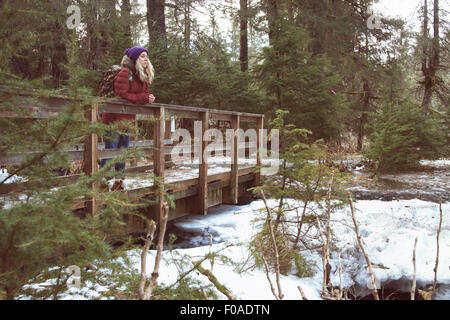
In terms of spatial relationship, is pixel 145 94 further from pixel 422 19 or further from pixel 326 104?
pixel 422 19

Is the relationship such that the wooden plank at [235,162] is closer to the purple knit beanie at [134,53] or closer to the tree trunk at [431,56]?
the purple knit beanie at [134,53]

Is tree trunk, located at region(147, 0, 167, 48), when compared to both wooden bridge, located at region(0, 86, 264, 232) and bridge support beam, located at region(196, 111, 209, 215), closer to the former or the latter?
wooden bridge, located at region(0, 86, 264, 232)

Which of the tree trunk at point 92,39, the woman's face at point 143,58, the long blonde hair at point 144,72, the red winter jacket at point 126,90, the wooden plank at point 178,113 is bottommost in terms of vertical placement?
the wooden plank at point 178,113

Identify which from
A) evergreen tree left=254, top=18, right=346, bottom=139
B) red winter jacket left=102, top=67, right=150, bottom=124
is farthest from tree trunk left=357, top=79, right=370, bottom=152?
red winter jacket left=102, top=67, right=150, bottom=124

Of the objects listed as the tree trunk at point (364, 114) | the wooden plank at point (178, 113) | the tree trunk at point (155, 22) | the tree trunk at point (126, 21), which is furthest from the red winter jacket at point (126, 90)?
the tree trunk at point (364, 114)

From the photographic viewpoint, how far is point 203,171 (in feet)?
22.6

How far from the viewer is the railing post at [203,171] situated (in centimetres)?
677

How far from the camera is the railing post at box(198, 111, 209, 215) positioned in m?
6.77

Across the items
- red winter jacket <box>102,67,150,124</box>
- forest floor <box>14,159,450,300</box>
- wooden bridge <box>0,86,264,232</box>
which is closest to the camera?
forest floor <box>14,159,450,300</box>

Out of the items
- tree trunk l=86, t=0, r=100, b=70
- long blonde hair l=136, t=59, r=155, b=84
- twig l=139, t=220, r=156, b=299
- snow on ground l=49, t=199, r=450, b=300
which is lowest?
snow on ground l=49, t=199, r=450, b=300

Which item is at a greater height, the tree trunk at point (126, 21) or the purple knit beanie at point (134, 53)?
the tree trunk at point (126, 21)

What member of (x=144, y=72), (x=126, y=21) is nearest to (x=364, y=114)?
(x=126, y=21)

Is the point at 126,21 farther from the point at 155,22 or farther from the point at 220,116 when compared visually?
the point at 220,116
